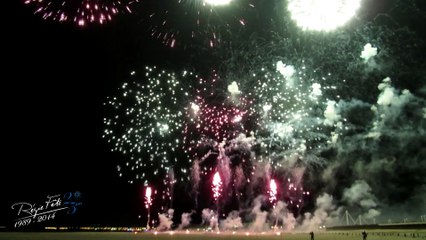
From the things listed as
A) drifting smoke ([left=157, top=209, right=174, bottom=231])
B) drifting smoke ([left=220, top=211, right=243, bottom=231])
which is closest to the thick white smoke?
drifting smoke ([left=157, top=209, right=174, bottom=231])

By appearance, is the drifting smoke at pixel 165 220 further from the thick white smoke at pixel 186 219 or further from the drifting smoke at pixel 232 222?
the drifting smoke at pixel 232 222

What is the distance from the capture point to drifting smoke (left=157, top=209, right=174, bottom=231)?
286ft

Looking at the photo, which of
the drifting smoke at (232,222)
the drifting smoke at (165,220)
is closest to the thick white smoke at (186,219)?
the drifting smoke at (165,220)

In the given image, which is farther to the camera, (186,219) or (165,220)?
(186,219)

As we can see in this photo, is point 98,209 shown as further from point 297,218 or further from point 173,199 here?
point 297,218

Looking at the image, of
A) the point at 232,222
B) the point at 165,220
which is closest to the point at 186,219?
the point at 165,220

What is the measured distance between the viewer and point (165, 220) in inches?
3477

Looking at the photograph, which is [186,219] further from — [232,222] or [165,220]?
[232,222]

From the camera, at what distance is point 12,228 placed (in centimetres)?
7138

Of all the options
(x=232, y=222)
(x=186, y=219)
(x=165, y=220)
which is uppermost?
(x=186, y=219)

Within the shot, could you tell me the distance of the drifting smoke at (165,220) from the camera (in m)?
87.1

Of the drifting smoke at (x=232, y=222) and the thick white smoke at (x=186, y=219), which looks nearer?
the drifting smoke at (x=232, y=222)

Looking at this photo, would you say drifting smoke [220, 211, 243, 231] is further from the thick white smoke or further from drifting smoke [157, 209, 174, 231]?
drifting smoke [157, 209, 174, 231]

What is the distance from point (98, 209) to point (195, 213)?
19.3 m
